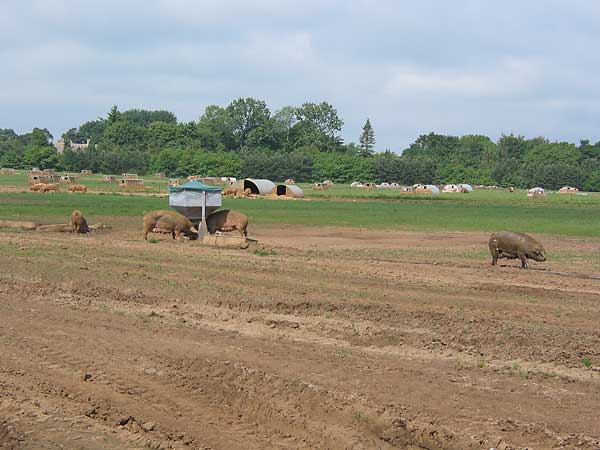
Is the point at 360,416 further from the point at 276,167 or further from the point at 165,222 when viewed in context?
the point at 276,167

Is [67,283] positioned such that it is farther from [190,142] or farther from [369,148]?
[369,148]

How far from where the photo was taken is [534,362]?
423 inches

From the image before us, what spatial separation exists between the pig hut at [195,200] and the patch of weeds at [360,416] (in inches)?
818

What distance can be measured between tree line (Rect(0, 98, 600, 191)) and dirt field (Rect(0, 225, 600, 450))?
111101mm

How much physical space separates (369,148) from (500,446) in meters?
191

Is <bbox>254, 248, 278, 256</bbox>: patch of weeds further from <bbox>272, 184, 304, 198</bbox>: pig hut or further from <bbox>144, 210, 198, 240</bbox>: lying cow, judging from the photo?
<bbox>272, 184, 304, 198</bbox>: pig hut

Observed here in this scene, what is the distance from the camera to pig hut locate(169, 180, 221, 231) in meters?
29.1

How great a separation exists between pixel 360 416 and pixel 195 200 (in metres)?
21.3

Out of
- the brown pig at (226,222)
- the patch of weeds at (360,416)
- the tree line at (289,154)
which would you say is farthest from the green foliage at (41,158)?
the patch of weeds at (360,416)

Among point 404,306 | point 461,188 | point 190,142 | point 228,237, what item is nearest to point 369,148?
point 190,142

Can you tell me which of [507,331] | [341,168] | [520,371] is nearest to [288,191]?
[341,168]

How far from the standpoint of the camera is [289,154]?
144 m

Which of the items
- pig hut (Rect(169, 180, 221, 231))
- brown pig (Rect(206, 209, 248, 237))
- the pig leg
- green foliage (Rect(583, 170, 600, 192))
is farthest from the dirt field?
green foliage (Rect(583, 170, 600, 192))

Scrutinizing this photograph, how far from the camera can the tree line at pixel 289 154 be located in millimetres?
130625
